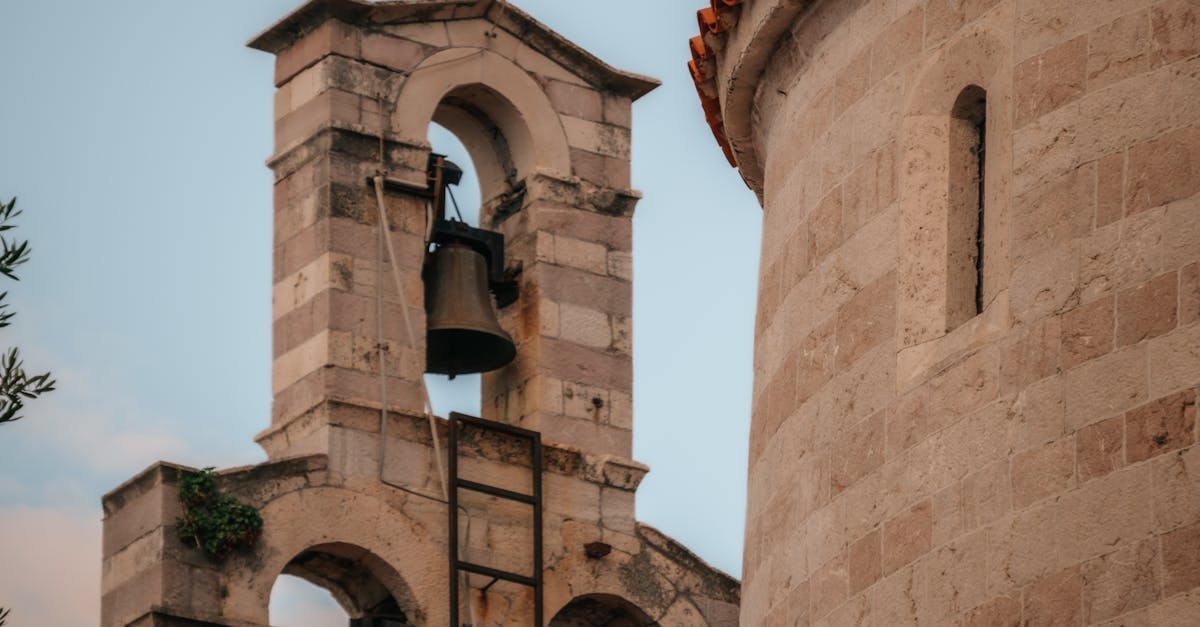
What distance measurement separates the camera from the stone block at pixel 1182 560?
361 inches

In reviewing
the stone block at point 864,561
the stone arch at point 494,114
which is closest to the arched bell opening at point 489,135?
the stone arch at point 494,114

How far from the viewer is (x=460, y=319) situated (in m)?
17.2

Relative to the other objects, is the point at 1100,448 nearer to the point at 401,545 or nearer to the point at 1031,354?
the point at 1031,354

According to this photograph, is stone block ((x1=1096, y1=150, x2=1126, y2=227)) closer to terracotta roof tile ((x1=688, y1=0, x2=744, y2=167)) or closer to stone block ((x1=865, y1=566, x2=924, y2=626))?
stone block ((x1=865, y1=566, x2=924, y2=626))

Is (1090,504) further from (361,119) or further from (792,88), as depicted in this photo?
(361,119)

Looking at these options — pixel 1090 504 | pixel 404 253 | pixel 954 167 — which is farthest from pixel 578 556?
pixel 1090 504

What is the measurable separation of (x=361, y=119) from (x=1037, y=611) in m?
8.39

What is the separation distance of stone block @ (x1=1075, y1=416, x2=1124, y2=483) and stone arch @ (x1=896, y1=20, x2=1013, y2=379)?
2.01 feet

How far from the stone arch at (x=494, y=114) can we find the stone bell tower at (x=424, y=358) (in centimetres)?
1

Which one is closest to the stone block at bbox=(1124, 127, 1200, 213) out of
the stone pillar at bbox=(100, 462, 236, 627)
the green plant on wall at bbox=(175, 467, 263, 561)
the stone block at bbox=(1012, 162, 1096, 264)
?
the stone block at bbox=(1012, 162, 1096, 264)

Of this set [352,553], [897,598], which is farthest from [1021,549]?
[352,553]

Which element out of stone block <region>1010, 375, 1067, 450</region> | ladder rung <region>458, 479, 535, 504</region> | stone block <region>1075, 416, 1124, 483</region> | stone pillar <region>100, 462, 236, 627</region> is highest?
ladder rung <region>458, 479, 535, 504</region>

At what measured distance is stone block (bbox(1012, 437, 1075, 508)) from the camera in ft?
31.8

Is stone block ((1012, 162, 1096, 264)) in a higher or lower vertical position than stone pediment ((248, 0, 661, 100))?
lower
